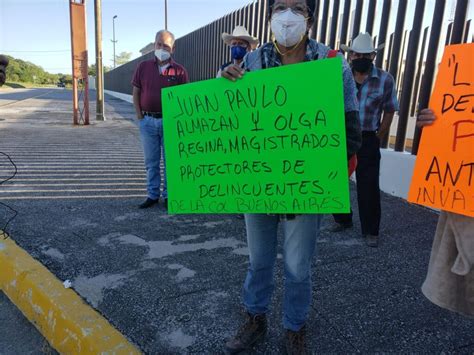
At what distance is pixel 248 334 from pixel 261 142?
1045mm

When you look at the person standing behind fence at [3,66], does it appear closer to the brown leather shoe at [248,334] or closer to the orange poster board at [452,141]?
the brown leather shoe at [248,334]

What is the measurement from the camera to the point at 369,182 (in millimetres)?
3738

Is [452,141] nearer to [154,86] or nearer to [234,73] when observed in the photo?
[234,73]

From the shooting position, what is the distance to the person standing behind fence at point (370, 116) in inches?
143

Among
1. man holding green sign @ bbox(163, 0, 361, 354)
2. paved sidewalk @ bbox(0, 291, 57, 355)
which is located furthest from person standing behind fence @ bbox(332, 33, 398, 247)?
paved sidewalk @ bbox(0, 291, 57, 355)

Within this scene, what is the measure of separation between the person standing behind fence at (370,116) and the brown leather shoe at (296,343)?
1.81 m

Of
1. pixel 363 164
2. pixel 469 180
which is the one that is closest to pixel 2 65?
pixel 363 164

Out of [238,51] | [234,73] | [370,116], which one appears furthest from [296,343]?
[238,51]

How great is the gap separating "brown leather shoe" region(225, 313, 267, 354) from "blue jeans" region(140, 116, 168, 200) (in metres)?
2.50

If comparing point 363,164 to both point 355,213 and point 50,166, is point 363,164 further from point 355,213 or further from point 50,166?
point 50,166

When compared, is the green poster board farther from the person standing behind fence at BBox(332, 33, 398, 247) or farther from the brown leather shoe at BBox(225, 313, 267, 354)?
the person standing behind fence at BBox(332, 33, 398, 247)

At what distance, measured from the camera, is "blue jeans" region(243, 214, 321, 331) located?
6.35 feet

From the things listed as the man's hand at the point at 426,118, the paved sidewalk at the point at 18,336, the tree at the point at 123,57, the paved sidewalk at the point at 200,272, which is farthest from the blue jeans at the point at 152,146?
the tree at the point at 123,57

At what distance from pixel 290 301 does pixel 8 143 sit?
8404 mm
